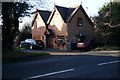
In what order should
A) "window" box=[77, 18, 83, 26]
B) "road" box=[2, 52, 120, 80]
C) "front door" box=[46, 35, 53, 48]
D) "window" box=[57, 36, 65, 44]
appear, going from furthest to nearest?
"front door" box=[46, 35, 53, 48], "window" box=[77, 18, 83, 26], "window" box=[57, 36, 65, 44], "road" box=[2, 52, 120, 80]

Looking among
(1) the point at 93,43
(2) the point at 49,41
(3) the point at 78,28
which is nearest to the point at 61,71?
(1) the point at 93,43

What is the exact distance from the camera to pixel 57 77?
23.4ft

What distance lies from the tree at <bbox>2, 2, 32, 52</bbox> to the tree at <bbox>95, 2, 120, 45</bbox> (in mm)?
12603

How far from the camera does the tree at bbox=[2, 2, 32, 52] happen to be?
1338 cm

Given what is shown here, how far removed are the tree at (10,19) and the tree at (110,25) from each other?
1260 centimetres

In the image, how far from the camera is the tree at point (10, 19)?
13.4m

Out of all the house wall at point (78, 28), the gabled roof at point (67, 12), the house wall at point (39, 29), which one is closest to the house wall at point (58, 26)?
the gabled roof at point (67, 12)

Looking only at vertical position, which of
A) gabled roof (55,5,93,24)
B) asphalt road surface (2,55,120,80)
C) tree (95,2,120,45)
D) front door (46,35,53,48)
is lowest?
asphalt road surface (2,55,120,80)

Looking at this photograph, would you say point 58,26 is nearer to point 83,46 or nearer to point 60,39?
point 60,39

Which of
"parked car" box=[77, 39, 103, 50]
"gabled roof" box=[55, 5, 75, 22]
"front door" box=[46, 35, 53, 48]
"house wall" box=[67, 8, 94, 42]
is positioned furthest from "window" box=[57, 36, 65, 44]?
"parked car" box=[77, 39, 103, 50]

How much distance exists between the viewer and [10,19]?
13930mm

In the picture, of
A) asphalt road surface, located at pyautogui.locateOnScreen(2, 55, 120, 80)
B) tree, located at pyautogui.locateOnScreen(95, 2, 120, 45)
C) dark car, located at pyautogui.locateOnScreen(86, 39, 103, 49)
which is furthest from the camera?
dark car, located at pyautogui.locateOnScreen(86, 39, 103, 49)

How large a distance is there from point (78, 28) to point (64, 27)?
111 inches

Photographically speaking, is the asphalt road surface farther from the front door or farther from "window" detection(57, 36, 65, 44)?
the front door
